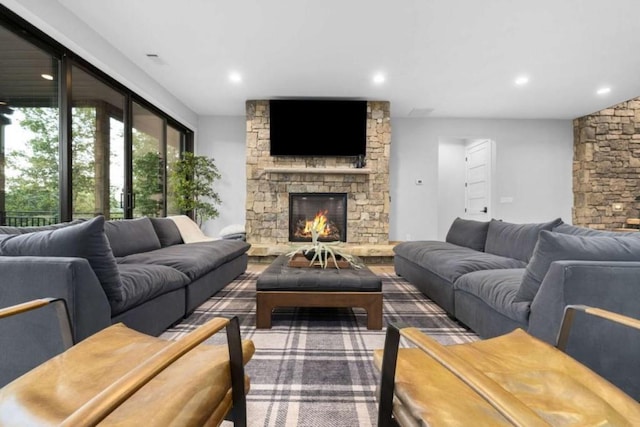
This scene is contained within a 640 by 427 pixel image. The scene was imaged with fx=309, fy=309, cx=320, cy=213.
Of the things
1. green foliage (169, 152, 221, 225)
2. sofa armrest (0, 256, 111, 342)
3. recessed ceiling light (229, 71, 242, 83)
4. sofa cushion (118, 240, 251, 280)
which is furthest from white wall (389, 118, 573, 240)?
sofa armrest (0, 256, 111, 342)

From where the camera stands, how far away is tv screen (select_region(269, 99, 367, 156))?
5102mm

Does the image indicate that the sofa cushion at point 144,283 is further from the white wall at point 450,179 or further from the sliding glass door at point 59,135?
the white wall at point 450,179

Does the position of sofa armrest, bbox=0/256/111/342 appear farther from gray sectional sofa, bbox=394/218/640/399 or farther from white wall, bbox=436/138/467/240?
white wall, bbox=436/138/467/240

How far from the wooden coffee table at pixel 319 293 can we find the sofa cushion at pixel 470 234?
5.99 feet

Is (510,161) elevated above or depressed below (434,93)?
below

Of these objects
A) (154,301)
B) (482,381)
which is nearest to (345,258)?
(154,301)

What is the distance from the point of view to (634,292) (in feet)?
4.34

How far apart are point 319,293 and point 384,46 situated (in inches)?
112

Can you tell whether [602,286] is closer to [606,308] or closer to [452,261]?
[606,308]

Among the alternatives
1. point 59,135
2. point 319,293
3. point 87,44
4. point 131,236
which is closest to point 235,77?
point 87,44

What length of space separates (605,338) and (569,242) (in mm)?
428

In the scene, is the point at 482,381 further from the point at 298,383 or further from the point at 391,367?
the point at 298,383

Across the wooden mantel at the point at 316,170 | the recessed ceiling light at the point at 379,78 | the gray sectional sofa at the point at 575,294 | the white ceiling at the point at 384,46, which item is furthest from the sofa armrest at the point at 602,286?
the wooden mantel at the point at 316,170

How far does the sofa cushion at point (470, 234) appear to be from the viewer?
3.38 m
